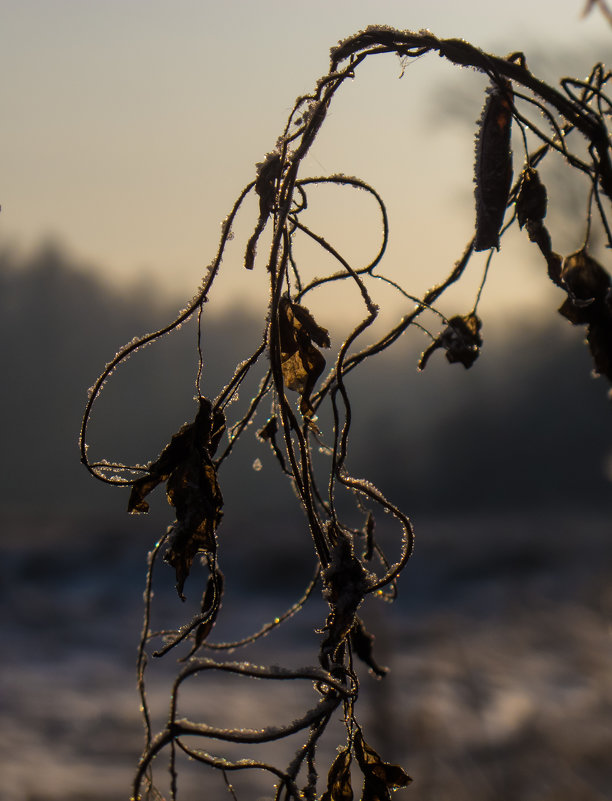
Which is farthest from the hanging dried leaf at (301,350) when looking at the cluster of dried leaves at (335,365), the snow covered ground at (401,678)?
the snow covered ground at (401,678)

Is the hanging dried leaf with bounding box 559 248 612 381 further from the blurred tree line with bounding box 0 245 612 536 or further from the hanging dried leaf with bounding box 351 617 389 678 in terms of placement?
the blurred tree line with bounding box 0 245 612 536

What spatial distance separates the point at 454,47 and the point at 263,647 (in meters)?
9.95

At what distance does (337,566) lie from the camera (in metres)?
0.70

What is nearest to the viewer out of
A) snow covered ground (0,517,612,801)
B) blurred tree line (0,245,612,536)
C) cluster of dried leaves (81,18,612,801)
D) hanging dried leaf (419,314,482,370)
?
cluster of dried leaves (81,18,612,801)

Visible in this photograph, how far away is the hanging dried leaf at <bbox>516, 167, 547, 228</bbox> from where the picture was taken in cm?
79

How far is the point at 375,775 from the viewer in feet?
2.44

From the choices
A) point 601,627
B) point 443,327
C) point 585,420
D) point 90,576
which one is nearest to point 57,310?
point 90,576

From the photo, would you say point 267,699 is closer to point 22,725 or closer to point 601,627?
point 22,725

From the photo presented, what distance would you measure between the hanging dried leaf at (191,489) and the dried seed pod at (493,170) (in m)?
0.31

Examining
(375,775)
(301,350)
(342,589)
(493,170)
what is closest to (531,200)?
(493,170)

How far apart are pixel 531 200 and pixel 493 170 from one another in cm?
7

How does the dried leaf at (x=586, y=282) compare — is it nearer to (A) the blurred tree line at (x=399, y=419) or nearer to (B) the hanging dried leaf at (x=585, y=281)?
(B) the hanging dried leaf at (x=585, y=281)

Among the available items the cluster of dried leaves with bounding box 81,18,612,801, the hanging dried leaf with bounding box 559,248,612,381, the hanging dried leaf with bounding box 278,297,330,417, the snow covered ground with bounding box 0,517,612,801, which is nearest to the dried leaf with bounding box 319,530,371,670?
the cluster of dried leaves with bounding box 81,18,612,801

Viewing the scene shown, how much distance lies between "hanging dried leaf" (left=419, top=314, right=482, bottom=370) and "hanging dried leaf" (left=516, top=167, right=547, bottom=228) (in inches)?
5.7
